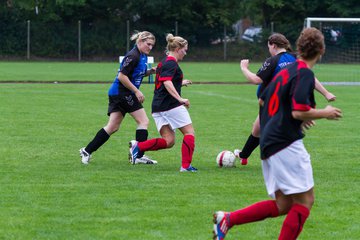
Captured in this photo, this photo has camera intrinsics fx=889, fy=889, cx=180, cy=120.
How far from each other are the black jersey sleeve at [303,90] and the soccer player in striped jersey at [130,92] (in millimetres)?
5186

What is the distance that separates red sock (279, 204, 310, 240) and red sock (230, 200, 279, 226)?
0.93 feet

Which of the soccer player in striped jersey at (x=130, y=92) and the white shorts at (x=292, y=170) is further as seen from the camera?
the soccer player in striped jersey at (x=130, y=92)

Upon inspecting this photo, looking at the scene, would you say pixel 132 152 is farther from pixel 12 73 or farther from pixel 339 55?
pixel 339 55

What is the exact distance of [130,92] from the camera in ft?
37.6

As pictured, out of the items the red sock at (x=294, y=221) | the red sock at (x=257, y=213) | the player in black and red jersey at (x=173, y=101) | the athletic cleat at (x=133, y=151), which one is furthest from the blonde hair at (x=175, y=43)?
the red sock at (x=294, y=221)

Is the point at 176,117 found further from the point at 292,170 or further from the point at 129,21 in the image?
the point at 129,21

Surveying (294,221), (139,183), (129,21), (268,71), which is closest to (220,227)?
(294,221)

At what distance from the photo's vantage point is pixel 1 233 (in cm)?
717

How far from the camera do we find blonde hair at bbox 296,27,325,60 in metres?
6.16

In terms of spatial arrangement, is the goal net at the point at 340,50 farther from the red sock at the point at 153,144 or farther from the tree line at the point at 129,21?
the red sock at the point at 153,144

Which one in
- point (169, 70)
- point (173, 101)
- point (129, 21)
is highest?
point (169, 70)

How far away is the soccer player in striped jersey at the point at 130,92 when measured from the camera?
1120cm

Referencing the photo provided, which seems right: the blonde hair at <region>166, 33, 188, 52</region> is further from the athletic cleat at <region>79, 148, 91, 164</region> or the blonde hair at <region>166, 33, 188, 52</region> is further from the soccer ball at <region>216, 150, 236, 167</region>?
the athletic cleat at <region>79, 148, 91, 164</region>

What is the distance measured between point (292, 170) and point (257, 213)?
1.88 feet
